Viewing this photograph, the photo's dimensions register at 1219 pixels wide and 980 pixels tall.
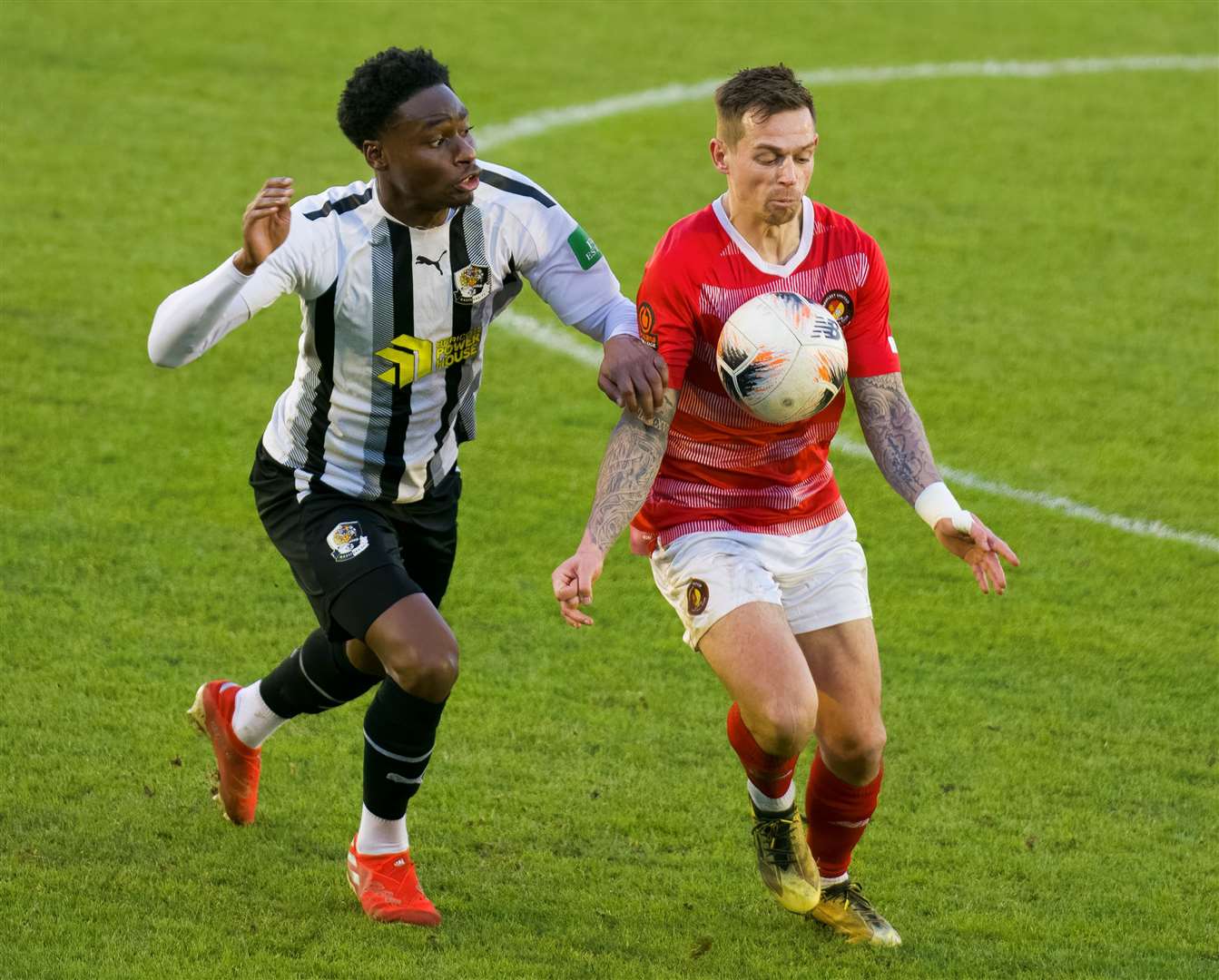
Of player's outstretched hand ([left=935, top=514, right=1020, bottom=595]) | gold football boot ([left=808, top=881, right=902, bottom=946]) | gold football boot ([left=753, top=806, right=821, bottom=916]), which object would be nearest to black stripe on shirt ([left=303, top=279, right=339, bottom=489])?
gold football boot ([left=753, top=806, right=821, bottom=916])

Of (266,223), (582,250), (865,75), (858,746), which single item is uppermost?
(266,223)

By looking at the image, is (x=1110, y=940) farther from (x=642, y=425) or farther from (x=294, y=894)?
(x=294, y=894)

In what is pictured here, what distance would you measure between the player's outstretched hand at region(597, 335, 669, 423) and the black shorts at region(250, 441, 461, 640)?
80 centimetres

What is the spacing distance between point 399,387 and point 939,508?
1553 millimetres

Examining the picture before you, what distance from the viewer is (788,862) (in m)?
5.28

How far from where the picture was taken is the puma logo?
516 centimetres

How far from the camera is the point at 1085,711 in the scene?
7008 millimetres

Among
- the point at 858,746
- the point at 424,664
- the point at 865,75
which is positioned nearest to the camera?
the point at 424,664

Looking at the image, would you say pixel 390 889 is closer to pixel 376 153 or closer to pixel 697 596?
pixel 697 596

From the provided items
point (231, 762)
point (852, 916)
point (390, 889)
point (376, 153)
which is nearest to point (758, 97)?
point (376, 153)

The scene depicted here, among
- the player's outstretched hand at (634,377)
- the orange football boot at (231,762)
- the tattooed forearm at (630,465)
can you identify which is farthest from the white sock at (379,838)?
the player's outstretched hand at (634,377)

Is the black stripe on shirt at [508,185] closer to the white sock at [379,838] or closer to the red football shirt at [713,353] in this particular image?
the red football shirt at [713,353]

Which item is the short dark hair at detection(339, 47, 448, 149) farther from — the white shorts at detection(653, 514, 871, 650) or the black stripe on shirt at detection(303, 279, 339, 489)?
the white shorts at detection(653, 514, 871, 650)

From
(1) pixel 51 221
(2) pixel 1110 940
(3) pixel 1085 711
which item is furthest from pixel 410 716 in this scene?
(1) pixel 51 221
